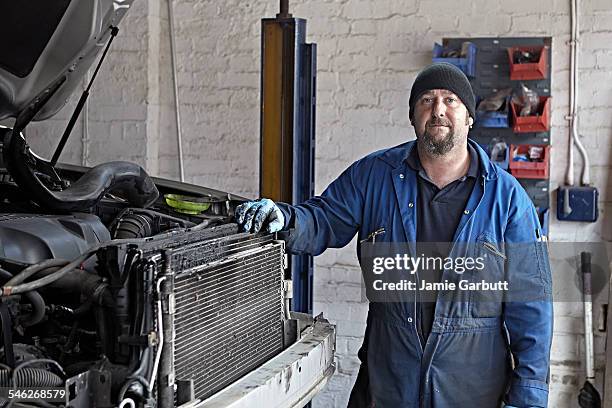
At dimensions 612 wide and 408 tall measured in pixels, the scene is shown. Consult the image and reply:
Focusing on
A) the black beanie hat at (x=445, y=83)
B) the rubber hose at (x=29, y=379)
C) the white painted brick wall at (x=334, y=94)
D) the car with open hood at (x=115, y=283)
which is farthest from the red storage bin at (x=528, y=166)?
the rubber hose at (x=29, y=379)

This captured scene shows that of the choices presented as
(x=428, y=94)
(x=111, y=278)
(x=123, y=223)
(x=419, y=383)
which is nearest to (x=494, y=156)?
(x=428, y=94)

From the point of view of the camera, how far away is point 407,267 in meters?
2.67

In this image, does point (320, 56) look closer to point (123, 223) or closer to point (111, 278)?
point (123, 223)

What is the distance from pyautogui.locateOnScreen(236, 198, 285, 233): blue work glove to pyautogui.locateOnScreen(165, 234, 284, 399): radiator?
41 millimetres

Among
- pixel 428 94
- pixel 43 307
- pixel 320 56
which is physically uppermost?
pixel 320 56

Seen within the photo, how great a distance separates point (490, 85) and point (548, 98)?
25cm

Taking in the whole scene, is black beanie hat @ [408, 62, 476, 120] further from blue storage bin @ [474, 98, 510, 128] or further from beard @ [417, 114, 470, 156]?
blue storage bin @ [474, 98, 510, 128]

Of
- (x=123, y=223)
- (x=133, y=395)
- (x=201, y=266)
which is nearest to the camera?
(x=133, y=395)

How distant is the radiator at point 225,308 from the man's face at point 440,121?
56 cm

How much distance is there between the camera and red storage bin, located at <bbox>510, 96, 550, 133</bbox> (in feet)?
12.0

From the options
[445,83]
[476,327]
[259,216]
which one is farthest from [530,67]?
[259,216]

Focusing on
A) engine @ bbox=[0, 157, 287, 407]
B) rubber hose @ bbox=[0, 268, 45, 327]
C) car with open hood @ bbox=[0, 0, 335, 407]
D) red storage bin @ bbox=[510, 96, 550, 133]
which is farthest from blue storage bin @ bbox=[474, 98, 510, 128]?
rubber hose @ bbox=[0, 268, 45, 327]

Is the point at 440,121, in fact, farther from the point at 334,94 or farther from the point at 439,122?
the point at 334,94

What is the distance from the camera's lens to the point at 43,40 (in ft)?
7.41
